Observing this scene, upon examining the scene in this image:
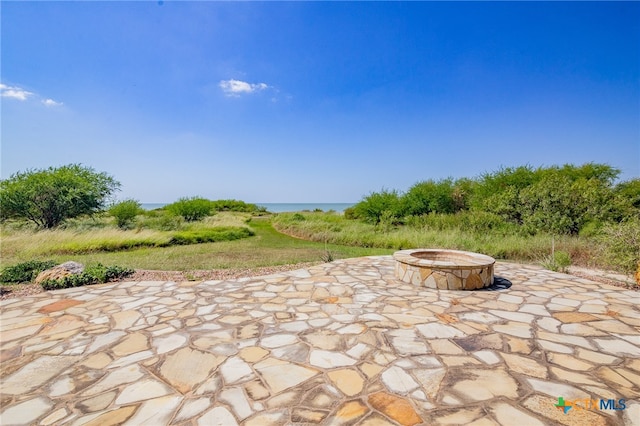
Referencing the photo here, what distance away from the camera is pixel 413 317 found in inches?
126

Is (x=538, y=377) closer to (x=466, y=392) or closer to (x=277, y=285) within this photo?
(x=466, y=392)

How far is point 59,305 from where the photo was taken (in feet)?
11.9

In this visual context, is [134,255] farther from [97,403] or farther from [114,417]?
[114,417]

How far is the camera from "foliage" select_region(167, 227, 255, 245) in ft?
34.5

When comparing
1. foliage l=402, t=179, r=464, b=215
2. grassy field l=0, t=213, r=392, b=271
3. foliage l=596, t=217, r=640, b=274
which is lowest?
grassy field l=0, t=213, r=392, b=271

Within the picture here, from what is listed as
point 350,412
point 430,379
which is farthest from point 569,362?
point 350,412

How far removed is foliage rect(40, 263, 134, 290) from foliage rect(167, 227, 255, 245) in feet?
17.2

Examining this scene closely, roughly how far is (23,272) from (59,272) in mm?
956

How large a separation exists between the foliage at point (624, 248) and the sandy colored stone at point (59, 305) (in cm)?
871

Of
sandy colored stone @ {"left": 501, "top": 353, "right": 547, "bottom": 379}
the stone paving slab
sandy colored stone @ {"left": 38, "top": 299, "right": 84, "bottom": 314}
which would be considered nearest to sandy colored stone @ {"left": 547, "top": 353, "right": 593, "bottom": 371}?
the stone paving slab

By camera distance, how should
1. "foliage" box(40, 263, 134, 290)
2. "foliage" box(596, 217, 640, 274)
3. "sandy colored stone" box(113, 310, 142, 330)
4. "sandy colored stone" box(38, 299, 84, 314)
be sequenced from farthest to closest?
1. "foliage" box(596, 217, 640, 274)
2. "foliage" box(40, 263, 134, 290)
3. "sandy colored stone" box(38, 299, 84, 314)
4. "sandy colored stone" box(113, 310, 142, 330)

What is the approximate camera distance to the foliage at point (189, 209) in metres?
17.7

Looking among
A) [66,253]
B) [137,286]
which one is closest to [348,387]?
[137,286]

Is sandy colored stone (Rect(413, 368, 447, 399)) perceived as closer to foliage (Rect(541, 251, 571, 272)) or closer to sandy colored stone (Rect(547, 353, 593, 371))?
sandy colored stone (Rect(547, 353, 593, 371))
